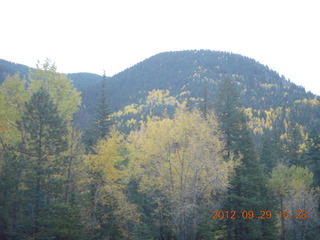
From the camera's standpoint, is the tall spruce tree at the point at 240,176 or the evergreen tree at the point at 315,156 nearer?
the tall spruce tree at the point at 240,176

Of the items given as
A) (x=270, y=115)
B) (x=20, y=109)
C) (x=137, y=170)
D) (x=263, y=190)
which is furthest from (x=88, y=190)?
A: (x=270, y=115)

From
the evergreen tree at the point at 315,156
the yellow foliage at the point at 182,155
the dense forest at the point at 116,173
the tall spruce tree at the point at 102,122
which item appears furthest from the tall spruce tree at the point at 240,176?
the evergreen tree at the point at 315,156

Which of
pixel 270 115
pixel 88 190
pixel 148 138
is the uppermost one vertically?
pixel 270 115

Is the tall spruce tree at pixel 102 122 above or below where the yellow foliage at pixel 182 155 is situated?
above

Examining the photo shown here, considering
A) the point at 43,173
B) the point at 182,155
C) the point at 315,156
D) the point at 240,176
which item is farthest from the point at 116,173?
the point at 315,156

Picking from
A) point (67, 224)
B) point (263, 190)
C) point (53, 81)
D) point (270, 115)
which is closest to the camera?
point (67, 224)

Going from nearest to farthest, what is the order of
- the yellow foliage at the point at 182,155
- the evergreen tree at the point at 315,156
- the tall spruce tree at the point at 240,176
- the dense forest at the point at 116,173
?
the dense forest at the point at 116,173 < the yellow foliage at the point at 182,155 < the tall spruce tree at the point at 240,176 < the evergreen tree at the point at 315,156

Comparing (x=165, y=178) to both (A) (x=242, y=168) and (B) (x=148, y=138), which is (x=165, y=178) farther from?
(A) (x=242, y=168)

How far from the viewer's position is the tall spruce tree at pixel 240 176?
23.6 metres

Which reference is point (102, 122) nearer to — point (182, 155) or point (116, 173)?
point (116, 173)

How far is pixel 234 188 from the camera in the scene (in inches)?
949

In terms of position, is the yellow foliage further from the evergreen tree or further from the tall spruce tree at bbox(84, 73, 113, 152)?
the evergreen tree

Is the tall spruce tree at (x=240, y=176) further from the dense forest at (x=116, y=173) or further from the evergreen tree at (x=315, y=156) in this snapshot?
the evergreen tree at (x=315, y=156)

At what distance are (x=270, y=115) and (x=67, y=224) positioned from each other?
182m
